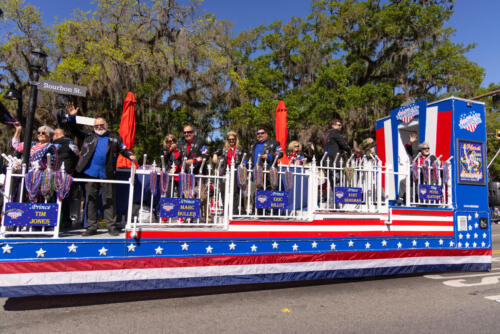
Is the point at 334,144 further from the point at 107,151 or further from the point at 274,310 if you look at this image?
the point at 107,151

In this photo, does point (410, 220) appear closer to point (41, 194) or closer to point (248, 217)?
point (248, 217)

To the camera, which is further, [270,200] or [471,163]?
[471,163]

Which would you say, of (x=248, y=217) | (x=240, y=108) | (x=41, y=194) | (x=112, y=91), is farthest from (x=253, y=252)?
(x=240, y=108)

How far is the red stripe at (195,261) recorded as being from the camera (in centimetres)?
365

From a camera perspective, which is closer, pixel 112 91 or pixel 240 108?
pixel 112 91

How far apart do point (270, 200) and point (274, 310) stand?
1.45 metres

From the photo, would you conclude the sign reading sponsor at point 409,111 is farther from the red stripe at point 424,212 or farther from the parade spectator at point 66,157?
the parade spectator at point 66,157

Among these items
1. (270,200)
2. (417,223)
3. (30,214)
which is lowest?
(417,223)

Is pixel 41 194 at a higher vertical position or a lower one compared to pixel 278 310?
higher

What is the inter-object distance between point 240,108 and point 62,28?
860 cm

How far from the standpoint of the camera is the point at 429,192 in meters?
5.92

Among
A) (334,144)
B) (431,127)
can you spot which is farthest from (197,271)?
(431,127)

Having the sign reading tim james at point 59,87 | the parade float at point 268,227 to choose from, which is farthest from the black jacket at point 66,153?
the sign reading tim james at point 59,87

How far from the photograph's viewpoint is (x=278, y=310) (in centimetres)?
408
